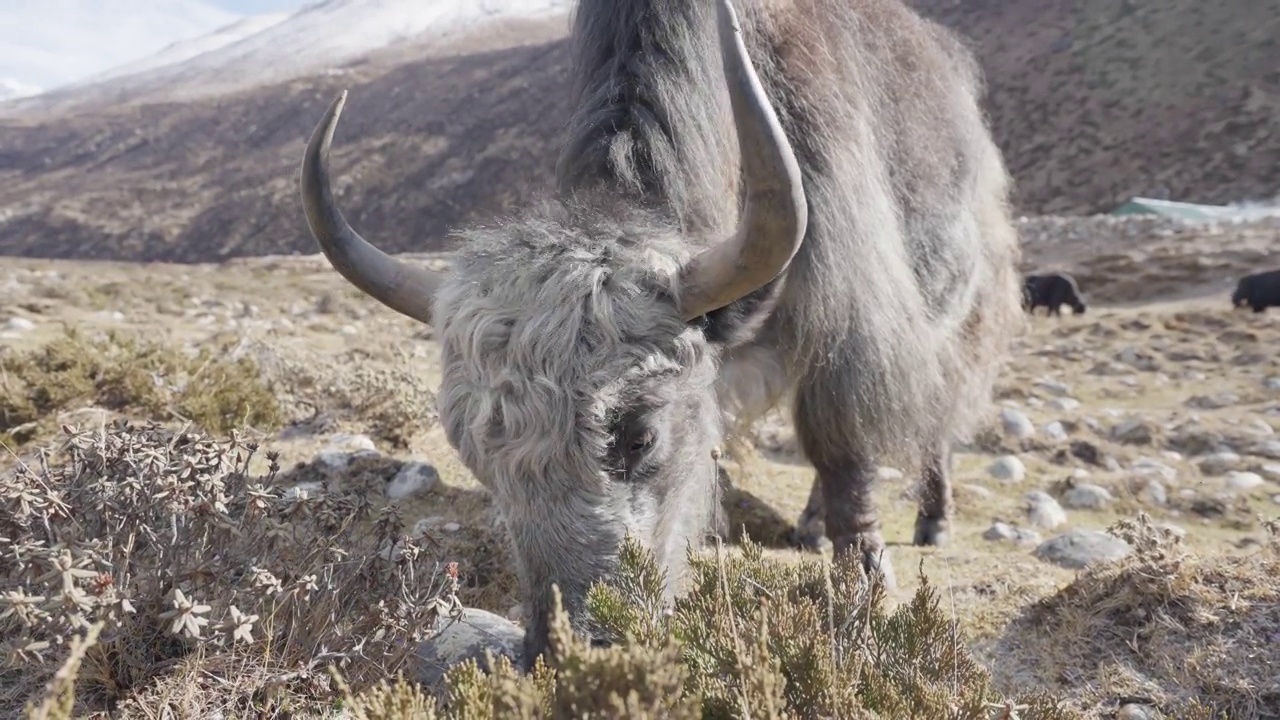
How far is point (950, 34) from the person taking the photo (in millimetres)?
4828

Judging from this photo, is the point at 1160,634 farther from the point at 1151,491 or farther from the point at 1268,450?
the point at 1268,450

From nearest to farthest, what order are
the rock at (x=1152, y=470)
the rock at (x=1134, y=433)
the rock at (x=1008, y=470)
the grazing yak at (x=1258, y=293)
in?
the rock at (x=1152, y=470)
the rock at (x=1008, y=470)
the rock at (x=1134, y=433)
the grazing yak at (x=1258, y=293)

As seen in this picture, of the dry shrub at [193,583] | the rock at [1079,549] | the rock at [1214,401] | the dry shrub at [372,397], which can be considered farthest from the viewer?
the rock at [1214,401]

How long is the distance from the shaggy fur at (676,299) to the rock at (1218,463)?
190 cm

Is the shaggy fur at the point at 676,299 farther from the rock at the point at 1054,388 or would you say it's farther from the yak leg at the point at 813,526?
the rock at the point at 1054,388

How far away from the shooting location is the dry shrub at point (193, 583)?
1565mm

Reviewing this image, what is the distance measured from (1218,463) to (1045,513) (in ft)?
4.89

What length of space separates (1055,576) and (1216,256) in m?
11.8

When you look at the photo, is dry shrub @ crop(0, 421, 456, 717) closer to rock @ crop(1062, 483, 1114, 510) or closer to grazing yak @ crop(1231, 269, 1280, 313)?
rock @ crop(1062, 483, 1114, 510)

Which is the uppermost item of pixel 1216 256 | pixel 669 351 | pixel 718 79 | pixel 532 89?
pixel 532 89

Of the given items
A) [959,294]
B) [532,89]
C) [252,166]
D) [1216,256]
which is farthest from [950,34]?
[252,166]

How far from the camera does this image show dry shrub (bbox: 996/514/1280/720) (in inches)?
74.7

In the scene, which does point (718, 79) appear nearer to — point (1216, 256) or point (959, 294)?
point (959, 294)

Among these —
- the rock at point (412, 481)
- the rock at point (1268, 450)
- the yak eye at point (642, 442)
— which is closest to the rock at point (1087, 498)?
the rock at point (1268, 450)
